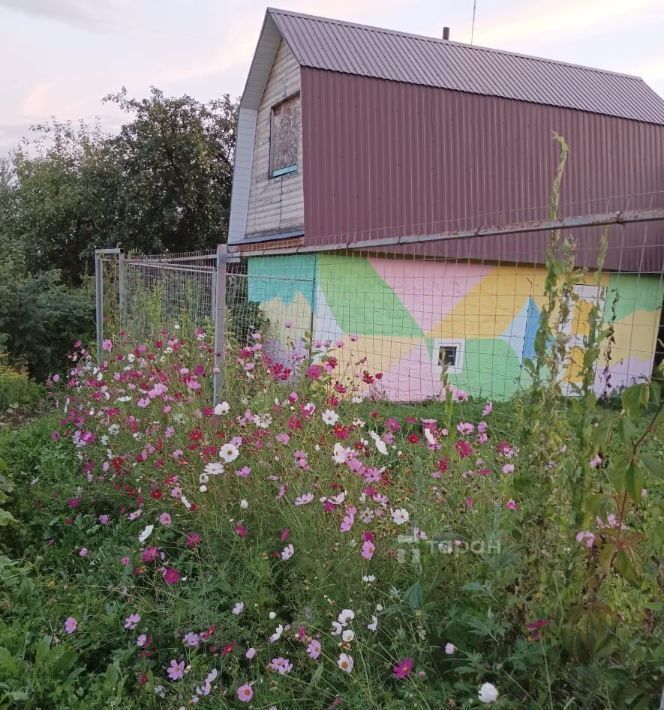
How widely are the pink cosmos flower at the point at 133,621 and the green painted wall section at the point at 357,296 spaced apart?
19.8 feet

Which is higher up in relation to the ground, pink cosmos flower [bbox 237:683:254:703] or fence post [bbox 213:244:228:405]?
fence post [bbox 213:244:228:405]

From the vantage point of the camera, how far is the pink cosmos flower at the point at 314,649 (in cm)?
195

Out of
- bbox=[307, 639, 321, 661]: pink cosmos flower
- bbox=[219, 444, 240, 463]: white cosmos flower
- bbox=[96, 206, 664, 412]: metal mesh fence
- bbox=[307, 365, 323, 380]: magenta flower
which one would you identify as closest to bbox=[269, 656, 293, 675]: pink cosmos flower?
bbox=[307, 639, 321, 661]: pink cosmos flower

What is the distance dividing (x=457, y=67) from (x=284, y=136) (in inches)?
121

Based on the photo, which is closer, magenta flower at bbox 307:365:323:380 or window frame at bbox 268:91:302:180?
magenta flower at bbox 307:365:323:380

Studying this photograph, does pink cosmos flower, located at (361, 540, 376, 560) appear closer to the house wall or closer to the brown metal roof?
the house wall

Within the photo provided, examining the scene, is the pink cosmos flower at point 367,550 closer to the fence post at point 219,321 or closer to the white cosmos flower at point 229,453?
the white cosmos flower at point 229,453

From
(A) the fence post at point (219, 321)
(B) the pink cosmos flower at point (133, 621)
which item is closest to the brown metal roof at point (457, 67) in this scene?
(A) the fence post at point (219, 321)

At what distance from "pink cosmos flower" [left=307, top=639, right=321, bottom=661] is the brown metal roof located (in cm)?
806

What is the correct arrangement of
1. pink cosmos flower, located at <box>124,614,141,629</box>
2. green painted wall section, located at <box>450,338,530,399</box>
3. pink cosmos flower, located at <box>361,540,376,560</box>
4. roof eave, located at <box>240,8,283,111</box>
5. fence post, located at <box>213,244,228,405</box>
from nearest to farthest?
pink cosmos flower, located at <box>361,540,376,560</box> → pink cosmos flower, located at <box>124,614,141,629</box> → fence post, located at <box>213,244,228,405</box> → roof eave, located at <box>240,8,283,111</box> → green painted wall section, located at <box>450,338,530,399</box>

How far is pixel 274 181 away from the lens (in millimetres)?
9805

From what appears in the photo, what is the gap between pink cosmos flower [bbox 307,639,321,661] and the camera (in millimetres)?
1948

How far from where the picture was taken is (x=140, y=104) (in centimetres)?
1530

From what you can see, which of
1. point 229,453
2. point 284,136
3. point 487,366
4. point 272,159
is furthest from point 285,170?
point 229,453
